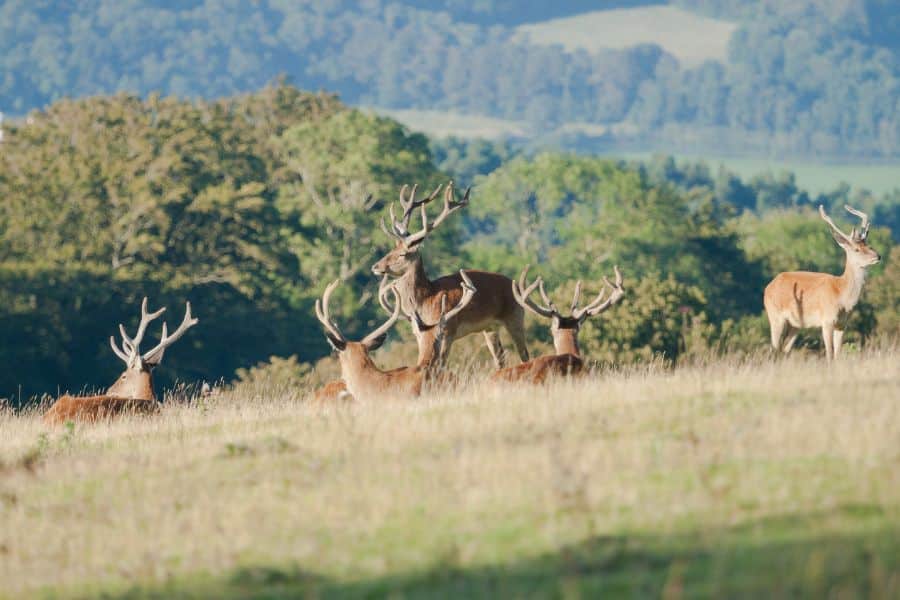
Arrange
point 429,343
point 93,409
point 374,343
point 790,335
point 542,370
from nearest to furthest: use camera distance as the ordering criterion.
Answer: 1. point 542,370
2. point 374,343
3. point 93,409
4. point 429,343
5. point 790,335

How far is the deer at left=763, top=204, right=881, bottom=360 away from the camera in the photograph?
21.3 meters

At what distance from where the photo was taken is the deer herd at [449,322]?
16812mm

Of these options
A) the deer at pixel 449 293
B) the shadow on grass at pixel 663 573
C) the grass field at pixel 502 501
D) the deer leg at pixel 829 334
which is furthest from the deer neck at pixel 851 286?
the shadow on grass at pixel 663 573

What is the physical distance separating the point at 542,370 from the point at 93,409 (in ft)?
14.8

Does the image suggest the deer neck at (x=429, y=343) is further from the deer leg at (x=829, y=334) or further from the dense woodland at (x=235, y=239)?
the dense woodland at (x=235, y=239)

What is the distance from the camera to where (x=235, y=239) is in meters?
61.5

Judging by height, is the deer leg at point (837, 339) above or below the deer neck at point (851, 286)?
below

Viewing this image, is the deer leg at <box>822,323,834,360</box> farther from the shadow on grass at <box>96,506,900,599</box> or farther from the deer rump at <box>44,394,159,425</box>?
the shadow on grass at <box>96,506,900,599</box>

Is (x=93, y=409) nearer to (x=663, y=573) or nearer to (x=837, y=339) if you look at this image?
(x=837, y=339)

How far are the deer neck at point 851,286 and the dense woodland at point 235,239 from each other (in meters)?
20.7

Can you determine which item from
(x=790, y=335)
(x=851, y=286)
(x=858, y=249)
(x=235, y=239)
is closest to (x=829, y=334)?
(x=851, y=286)

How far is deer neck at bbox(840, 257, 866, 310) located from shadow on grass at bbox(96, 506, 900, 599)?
37.9 ft

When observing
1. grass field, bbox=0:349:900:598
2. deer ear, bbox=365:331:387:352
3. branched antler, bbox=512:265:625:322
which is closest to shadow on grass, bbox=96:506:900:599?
grass field, bbox=0:349:900:598

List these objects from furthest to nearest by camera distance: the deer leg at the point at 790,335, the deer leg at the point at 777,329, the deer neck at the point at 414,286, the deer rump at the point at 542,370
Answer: the deer leg at the point at 790,335 → the deer leg at the point at 777,329 → the deer neck at the point at 414,286 → the deer rump at the point at 542,370
